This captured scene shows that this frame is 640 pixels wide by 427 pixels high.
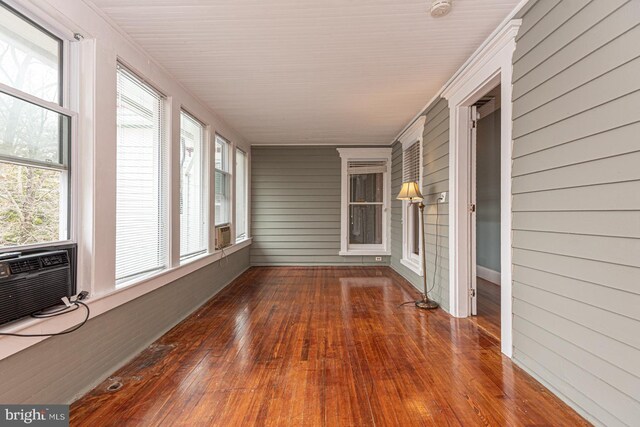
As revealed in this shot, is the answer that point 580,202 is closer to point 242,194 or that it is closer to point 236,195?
point 236,195

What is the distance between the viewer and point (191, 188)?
3.67 metres

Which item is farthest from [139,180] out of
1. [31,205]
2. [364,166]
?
[364,166]

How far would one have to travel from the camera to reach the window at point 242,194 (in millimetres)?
5789

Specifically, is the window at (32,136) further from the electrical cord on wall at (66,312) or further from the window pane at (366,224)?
the window pane at (366,224)

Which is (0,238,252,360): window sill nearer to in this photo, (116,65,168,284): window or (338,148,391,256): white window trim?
(116,65,168,284): window

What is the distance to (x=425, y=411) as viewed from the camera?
70.5 inches

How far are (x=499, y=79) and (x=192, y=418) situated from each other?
3.25 metres

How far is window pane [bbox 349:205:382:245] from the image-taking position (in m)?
6.51

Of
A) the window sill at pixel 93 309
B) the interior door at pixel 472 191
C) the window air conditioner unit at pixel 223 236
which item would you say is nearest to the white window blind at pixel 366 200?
the window air conditioner unit at pixel 223 236

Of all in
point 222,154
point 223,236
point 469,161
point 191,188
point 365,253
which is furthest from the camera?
point 365,253

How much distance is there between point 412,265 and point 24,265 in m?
4.43

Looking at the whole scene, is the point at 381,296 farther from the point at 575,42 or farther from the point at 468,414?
the point at 575,42

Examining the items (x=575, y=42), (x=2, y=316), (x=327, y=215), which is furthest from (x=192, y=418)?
(x=327, y=215)

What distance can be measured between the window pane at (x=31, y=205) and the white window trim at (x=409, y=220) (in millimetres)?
3647
